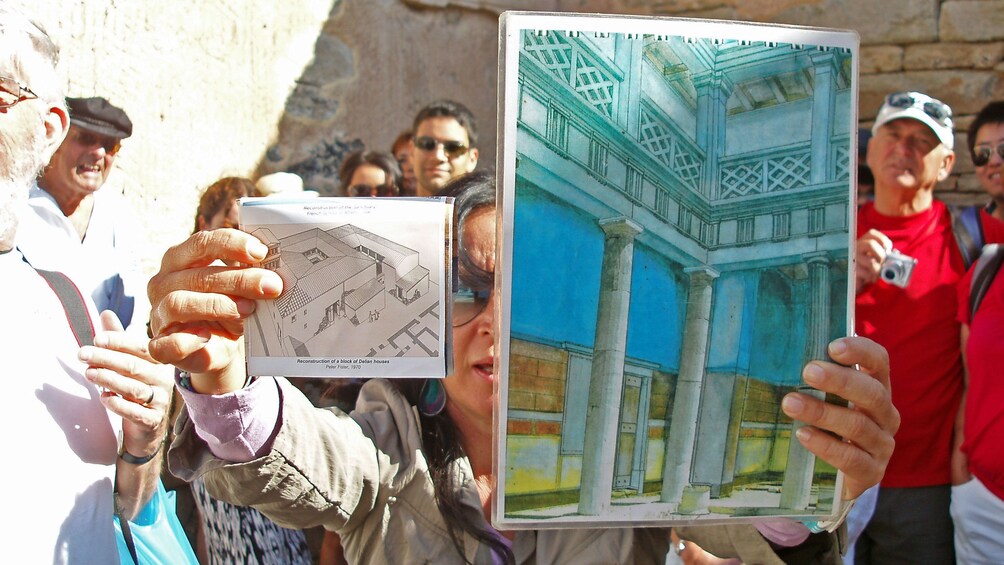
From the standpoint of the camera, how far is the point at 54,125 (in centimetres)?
140

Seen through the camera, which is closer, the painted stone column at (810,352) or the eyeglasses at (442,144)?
the painted stone column at (810,352)

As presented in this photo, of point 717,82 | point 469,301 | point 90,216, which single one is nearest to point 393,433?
point 469,301

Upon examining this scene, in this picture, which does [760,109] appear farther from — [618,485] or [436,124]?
[436,124]

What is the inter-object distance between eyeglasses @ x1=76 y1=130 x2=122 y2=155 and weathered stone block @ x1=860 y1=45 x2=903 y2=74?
320 cm

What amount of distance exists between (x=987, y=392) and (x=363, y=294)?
1882 mm

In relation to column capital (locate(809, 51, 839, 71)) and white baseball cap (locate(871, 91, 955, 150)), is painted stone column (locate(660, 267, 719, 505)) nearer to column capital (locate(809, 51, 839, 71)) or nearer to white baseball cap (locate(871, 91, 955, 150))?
column capital (locate(809, 51, 839, 71))

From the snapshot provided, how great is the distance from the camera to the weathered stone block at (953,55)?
3.85 meters

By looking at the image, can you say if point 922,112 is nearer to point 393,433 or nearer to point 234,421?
point 393,433

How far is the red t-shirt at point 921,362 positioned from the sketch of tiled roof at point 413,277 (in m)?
1.81

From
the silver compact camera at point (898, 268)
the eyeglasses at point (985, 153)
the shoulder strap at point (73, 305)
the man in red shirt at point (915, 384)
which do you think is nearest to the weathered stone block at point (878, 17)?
the eyeglasses at point (985, 153)

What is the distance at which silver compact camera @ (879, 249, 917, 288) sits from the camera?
2355mm

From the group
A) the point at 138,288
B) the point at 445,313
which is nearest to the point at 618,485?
the point at 445,313

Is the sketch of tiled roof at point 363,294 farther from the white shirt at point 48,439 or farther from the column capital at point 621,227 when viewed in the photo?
the white shirt at point 48,439

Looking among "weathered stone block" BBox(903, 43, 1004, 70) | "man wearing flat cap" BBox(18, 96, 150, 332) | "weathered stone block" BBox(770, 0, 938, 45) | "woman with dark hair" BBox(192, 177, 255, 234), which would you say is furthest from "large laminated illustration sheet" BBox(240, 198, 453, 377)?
"weathered stone block" BBox(903, 43, 1004, 70)
